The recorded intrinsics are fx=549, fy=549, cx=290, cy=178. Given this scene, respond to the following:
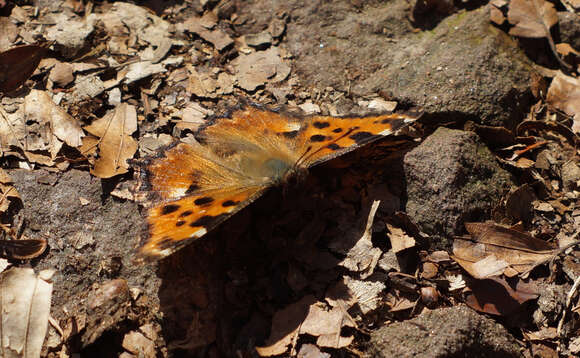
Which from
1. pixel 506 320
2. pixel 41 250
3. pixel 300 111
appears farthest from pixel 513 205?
pixel 41 250

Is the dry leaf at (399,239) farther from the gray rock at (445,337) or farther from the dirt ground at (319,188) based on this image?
the gray rock at (445,337)

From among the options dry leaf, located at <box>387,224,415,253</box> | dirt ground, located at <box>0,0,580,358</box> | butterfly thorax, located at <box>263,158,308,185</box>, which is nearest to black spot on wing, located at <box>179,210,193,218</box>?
dirt ground, located at <box>0,0,580,358</box>

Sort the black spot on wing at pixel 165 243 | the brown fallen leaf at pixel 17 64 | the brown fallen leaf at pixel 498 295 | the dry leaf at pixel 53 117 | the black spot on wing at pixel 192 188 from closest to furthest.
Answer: the black spot on wing at pixel 165 243 < the brown fallen leaf at pixel 498 295 < the black spot on wing at pixel 192 188 < the dry leaf at pixel 53 117 < the brown fallen leaf at pixel 17 64

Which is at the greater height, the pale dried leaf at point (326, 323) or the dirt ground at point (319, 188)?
the dirt ground at point (319, 188)

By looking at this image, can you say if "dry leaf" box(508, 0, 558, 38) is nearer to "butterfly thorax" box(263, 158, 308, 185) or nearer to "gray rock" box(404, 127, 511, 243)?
"gray rock" box(404, 127, 511, 243)

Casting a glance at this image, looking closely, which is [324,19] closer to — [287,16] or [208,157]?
[287,16]

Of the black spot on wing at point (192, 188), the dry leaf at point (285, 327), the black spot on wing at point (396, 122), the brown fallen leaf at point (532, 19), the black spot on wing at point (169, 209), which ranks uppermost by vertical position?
the brown fallen leaf at point (532, 19)

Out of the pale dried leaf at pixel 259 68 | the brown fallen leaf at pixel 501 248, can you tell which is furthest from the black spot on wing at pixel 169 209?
the brown fallen leaf at pixel 501 248
